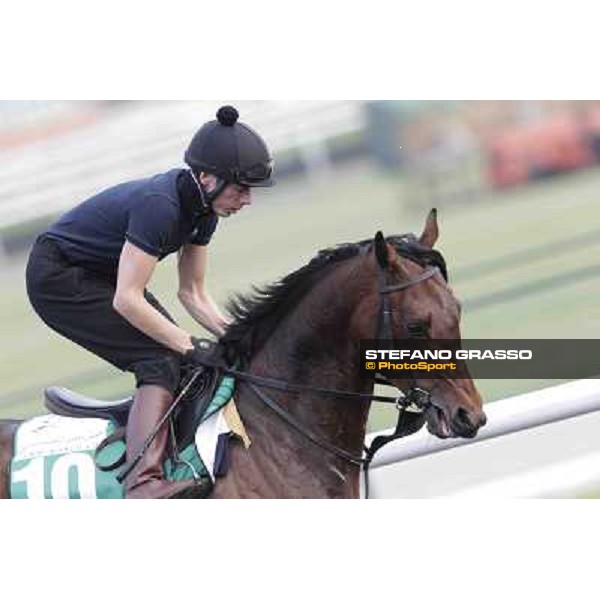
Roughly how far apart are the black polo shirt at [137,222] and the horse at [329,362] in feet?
1.08

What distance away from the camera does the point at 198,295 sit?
4.65 metres

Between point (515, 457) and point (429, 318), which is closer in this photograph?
point (429, 318)

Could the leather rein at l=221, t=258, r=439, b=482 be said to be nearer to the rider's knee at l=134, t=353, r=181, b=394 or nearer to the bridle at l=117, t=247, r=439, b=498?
the bridle at l=117, t=247, r=439, b=498

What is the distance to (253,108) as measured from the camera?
206 inches

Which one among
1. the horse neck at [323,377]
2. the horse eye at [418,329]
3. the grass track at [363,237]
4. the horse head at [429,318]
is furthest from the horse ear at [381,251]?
the grass track at [363,237]

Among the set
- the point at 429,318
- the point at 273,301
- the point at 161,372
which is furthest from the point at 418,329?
the point at 161,372

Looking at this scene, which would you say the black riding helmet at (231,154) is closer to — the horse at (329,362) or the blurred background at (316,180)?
the horse at (329,362)

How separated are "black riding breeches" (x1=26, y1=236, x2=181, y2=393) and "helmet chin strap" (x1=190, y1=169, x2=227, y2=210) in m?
0.42

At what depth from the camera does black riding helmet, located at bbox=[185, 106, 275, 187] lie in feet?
13.7

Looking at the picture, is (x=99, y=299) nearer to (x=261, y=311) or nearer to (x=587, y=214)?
(x=261, y=311)

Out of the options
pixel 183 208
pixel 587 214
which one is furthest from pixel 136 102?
pixel 587 214

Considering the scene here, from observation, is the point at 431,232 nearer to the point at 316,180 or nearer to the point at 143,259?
the point at 143,259

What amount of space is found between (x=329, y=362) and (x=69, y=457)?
96cm

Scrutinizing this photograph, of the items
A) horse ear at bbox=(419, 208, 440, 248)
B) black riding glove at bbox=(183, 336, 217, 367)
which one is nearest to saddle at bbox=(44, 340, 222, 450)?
black riding glove at bbox=(183, 336, 217, 367)
